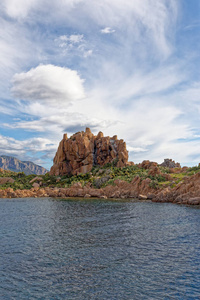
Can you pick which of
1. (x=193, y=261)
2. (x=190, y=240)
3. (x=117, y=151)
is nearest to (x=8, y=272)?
(x=193, y=261)

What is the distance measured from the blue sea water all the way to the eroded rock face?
12121 centimetres

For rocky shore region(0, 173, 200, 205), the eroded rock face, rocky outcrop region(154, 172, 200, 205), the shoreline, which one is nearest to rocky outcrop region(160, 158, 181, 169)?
the eroded rock face

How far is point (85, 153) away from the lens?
171m

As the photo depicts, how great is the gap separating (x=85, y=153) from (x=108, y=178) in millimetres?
44957

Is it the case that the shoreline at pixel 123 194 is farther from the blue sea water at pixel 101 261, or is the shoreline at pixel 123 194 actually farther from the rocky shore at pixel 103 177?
the blue sea water at pixel 101 261

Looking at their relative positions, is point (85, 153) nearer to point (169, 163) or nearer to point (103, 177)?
point (103, 177)

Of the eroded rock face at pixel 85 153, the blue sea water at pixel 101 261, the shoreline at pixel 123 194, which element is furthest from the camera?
the eroded rock face at pixel 85 153

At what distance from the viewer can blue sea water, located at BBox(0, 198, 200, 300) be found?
20203 millimetres

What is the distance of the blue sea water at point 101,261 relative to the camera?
66.3 feet

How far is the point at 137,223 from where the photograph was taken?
47.2m

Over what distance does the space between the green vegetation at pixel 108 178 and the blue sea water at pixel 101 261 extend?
191 ft

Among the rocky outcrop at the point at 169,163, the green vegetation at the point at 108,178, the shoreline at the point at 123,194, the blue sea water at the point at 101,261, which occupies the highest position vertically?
the rocky outcrop at the point at 169,163

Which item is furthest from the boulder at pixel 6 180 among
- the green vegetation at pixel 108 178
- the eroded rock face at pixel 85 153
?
the eroded rock face at pixel 85 153

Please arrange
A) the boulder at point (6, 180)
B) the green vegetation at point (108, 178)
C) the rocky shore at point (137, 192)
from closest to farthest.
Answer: the rocky shore at point (137, 192) < the green vegetation at point (108, 178) < the boulder at point (6, 180)
